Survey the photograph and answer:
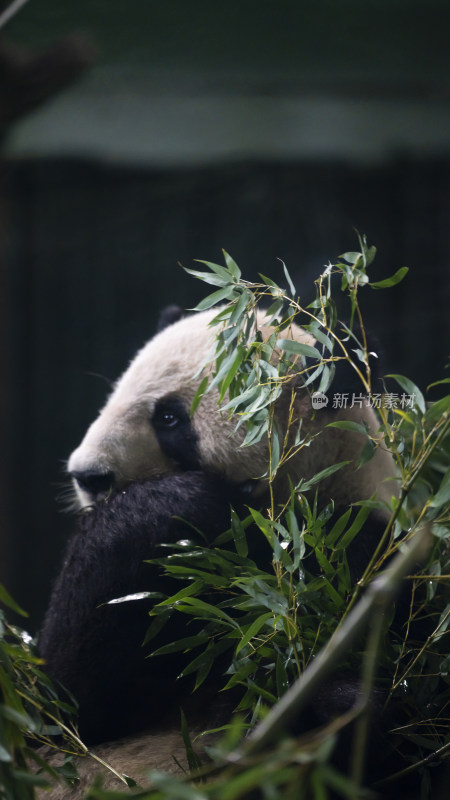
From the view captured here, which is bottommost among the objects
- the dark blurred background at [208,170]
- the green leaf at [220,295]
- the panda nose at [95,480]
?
the panda nose at [95,480]

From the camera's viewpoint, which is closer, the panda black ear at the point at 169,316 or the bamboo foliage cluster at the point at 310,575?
the bamboo foliage cluster at the point at 310,575

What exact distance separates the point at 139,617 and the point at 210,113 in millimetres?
1123

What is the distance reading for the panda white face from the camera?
4.15 ft

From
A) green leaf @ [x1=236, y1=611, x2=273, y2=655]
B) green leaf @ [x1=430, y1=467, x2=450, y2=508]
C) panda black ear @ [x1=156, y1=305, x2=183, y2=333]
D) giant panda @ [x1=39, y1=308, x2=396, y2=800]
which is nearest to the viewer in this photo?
green leaf @ [x1=430, y1=467, x2=450, y2=508]

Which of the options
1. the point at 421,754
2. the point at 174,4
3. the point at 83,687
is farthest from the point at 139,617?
the point at 174,4

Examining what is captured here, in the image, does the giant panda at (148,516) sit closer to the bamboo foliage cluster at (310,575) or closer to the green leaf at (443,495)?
the bamboo foliage cluster at (310,575)

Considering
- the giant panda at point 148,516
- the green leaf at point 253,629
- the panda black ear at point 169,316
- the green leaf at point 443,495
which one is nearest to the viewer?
the green leaf at point 443,495

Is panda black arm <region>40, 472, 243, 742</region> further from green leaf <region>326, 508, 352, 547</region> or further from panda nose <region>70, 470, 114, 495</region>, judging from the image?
green leaf <region>326, 508, 352, 547</region>

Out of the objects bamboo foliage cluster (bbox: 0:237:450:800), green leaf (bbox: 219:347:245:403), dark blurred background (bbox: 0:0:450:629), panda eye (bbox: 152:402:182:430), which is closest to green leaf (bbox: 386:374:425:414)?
bamboo foliage cluster (bbox: 0:237:450:800)

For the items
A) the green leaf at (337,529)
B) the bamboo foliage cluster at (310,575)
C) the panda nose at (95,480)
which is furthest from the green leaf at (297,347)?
the panda nose at (95,480)

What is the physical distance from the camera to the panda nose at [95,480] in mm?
1299

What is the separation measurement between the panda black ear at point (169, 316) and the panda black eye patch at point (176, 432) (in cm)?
22

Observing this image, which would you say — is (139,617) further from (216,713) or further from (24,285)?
(24,285)

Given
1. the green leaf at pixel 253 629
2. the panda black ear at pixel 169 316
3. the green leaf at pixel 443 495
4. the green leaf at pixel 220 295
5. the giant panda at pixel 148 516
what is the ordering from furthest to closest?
the panda black ear at pixel 169 316 < the giant panda at pixel 148 516 < the green leaf at pixel 220 295 < the green leaf at pixel 253 629 < the green leaf at pixel 443 495
